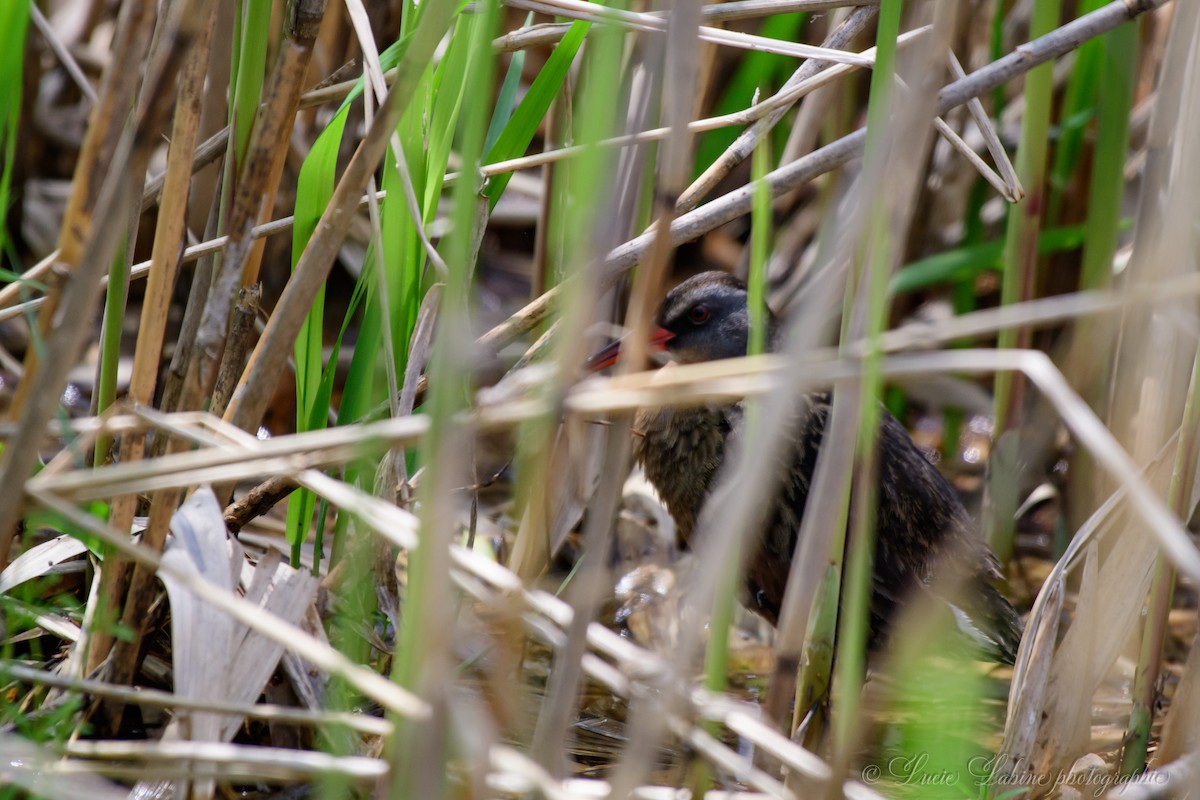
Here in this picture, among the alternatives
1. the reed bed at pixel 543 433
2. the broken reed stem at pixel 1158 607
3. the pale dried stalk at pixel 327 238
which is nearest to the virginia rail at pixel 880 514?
the reed bed at pixel 543 433

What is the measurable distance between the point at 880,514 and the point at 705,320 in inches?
21.5

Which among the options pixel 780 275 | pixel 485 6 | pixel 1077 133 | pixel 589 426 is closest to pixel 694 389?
pixel 485 6

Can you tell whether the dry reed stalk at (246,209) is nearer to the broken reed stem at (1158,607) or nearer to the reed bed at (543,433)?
the reed bed at (543,433)

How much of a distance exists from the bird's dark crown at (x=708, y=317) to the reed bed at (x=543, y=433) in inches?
5.2

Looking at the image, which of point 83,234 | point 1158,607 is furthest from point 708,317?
point 83,234

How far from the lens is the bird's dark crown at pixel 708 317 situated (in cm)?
253

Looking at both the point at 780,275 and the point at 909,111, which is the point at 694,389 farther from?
the point at 780,275

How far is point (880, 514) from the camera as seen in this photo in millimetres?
2350

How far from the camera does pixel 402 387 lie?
5.51 feet

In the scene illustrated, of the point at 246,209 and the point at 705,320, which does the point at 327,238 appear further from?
the point at 705,320

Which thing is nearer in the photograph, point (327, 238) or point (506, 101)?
point (327, 238)

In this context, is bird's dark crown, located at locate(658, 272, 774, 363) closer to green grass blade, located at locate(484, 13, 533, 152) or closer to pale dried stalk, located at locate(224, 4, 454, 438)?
green grass blade, located at locate(484, 13, 533, 152)

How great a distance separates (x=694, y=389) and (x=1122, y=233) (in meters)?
2.59

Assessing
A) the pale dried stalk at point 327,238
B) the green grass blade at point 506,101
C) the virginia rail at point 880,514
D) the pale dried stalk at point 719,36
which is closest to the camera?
the pale dried stalk at point 327,238
